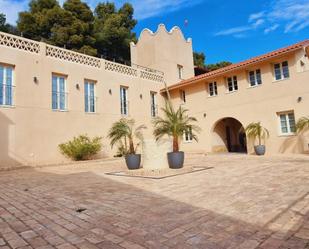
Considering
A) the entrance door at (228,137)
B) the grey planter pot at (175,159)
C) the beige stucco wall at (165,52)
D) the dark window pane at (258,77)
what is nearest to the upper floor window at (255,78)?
the dark window pane at (258,77)

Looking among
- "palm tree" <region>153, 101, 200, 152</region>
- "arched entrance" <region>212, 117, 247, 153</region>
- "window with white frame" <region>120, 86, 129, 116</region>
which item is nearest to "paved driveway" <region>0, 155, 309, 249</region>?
"palm tree" <region>153, 101, 200, 152</region>

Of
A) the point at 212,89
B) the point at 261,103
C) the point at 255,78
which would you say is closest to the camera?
the point at 261,103

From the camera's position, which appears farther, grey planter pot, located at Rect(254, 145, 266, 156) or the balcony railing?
grey planter pot, located at Rect(254, 145, 266, 156)

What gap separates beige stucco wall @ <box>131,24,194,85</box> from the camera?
22141mm

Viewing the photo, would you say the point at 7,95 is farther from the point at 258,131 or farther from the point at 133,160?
the point at 258,131

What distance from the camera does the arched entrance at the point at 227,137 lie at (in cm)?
1873

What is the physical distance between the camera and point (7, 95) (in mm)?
12367

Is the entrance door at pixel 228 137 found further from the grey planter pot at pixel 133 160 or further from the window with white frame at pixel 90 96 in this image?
the grey planter pot at pixel 133 160

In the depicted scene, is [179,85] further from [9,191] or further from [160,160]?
[9,191]

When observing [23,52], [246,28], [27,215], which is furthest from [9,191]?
[246,28]

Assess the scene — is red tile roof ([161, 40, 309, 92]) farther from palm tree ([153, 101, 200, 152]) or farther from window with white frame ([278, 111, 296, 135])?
palm tree ([153, 101, 200, 152])

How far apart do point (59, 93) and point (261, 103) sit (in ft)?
40.5

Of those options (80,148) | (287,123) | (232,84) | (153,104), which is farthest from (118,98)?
(287,123)

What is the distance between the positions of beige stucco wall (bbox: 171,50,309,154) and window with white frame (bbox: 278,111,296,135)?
30cm
